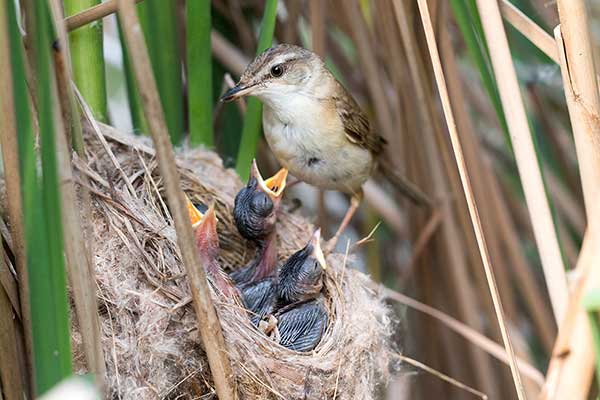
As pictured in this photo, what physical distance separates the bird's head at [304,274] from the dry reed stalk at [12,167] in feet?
2.94

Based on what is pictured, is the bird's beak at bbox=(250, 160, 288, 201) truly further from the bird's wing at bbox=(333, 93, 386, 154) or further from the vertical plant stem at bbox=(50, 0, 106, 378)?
the vertical plant stem at bbox=(50, 0, 106, 378)

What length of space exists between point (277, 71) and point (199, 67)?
1.23 feet

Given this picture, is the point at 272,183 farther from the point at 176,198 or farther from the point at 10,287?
the point at 176,198

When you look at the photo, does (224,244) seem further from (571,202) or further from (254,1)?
(571,202)

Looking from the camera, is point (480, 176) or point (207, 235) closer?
point (207, 235)

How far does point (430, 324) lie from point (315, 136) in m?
0.86

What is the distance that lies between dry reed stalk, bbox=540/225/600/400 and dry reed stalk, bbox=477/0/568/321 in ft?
1.25

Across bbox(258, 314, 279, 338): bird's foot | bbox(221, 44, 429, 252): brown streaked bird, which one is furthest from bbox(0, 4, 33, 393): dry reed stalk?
bbox(221, 44, 429, 252): brown streaked bird

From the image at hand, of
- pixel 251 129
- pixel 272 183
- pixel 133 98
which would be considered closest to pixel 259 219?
pixel 272 183

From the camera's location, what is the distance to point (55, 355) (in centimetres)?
138

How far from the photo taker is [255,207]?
8.45 ft

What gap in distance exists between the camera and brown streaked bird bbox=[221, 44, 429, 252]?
2.68 meters

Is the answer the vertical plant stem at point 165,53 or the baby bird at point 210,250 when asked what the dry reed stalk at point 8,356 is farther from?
the vertical plant stem at point 165,53

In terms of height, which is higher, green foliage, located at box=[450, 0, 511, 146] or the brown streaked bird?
green foliage, located at box=[450, 0, 511, 146]
